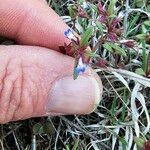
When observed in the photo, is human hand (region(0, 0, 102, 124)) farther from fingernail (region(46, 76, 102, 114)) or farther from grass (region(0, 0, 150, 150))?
grass (region(0, 0, 150, 150))

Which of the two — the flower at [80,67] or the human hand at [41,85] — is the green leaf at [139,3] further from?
the flower at [80,67]

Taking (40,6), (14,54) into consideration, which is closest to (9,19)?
(40,6)

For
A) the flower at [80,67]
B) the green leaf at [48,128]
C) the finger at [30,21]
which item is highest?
the finger at [30,21]

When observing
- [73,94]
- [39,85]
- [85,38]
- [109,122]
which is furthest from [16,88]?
[109,122]

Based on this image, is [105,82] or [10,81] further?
[105,82]

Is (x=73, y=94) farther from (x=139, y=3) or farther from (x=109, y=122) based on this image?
(x=139, y=3)

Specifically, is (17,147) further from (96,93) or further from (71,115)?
(96,93)

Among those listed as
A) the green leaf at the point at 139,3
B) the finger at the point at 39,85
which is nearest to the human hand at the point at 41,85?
the finger at the point at 39,85
